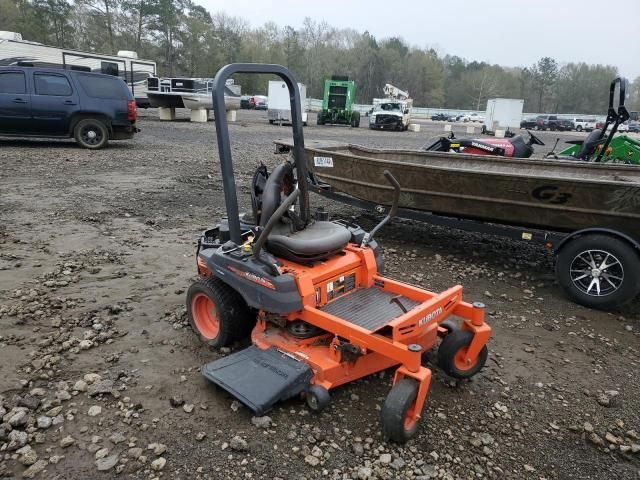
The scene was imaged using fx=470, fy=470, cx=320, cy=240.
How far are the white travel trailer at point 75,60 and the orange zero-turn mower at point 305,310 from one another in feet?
59.5

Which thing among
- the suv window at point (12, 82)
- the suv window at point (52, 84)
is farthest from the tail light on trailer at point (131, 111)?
the suv window at point (12, 82)

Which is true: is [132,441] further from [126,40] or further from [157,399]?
[126,40]

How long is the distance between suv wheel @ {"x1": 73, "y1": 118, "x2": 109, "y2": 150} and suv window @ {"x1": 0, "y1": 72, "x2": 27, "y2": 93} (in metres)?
1.36

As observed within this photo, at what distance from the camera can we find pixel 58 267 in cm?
480

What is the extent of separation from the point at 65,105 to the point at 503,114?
1080 inches

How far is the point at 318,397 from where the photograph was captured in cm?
281

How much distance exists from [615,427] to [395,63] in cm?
8449

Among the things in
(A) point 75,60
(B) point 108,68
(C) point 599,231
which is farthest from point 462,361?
(B) point 108,68

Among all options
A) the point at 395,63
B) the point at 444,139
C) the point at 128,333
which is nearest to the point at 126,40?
the point at 395,63

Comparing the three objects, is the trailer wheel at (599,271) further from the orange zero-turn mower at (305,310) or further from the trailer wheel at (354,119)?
the trailer wheel at (354,119)

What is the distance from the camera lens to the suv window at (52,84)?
10.9 m

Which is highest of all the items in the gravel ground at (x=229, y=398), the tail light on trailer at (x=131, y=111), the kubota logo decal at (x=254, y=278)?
the tail light on trailer at (x=131, y=111)

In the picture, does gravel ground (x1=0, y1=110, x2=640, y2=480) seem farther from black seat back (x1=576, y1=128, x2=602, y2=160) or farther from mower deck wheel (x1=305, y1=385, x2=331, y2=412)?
black seat back (x1=576, y1=128, x2=602, y2=160)

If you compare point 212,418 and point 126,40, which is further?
point 126,40
